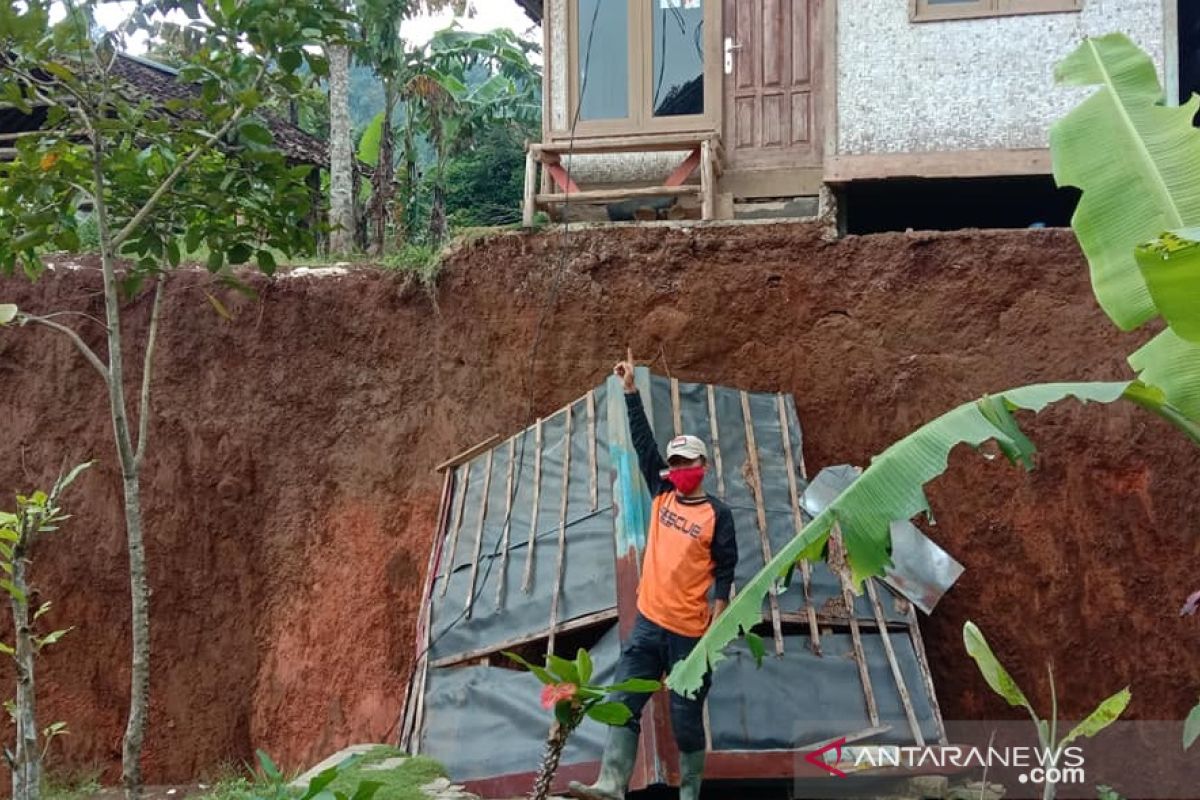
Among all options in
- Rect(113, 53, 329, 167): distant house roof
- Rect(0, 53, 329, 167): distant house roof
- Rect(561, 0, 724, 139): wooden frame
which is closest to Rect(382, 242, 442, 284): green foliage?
Rect(561, 0, 724, 139): wooden frame

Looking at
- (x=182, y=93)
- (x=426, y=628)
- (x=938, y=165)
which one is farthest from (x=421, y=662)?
(x=182, y=93)

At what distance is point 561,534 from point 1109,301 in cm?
371

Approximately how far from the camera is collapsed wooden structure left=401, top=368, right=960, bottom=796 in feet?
20.1

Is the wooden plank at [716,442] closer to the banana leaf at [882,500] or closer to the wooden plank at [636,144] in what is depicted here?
the wooden plank at [636,144]

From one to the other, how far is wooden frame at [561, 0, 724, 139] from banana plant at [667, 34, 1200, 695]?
5145 mm

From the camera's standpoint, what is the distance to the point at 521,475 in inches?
309

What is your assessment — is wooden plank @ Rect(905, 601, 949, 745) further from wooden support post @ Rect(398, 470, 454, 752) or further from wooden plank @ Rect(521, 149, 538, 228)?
wooden plank @ Rect(521, 149, 538, 228)

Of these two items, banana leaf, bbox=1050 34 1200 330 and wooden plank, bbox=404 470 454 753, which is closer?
banana leaf, bbox=1050 34 1200 330

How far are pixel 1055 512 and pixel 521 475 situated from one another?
359cm

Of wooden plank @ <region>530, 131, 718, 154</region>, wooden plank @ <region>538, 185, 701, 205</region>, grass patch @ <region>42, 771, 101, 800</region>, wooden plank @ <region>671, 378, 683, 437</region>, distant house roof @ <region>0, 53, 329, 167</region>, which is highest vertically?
distant house roof @ <region>0, 53, 329, 167</region>

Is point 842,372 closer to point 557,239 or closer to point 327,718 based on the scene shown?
point 557,239

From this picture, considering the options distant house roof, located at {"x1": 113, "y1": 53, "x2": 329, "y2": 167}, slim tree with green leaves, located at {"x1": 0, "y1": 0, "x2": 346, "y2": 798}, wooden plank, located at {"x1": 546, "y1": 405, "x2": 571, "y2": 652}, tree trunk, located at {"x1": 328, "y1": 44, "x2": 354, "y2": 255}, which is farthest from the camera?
distant house roof, located at {"x1": 113, "y1": 53, "x2": 329, "y2": 167}

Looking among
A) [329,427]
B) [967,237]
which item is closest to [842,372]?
[967,237]

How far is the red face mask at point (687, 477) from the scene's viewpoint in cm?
549
